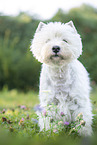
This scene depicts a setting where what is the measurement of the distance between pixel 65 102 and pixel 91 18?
15.4 meters

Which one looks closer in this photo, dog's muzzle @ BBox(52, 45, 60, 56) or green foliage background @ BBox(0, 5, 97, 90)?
dog's muzzle @ BBox(52, 45, 60, 56)

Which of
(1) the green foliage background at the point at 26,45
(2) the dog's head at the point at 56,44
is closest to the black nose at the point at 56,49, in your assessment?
(2) the dog's head at the point at 56,44

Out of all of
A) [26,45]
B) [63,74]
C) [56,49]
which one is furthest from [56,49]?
[26,45]

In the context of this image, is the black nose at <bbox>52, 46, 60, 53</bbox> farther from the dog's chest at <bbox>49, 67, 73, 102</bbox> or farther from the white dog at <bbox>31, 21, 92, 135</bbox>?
the dog's chest at <bbox>49, 67, 73, 102</bbox>

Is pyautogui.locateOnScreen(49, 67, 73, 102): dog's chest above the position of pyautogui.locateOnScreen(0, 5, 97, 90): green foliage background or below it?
below

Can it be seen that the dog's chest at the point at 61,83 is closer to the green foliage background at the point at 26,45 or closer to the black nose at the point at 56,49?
the black nose at the point at 56,49

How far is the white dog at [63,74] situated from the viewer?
4.12m

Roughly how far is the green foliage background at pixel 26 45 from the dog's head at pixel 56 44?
8020 millimetres

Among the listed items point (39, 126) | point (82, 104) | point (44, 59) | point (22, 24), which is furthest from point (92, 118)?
point (22, 24)

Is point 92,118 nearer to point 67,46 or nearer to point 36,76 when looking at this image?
point 67,46

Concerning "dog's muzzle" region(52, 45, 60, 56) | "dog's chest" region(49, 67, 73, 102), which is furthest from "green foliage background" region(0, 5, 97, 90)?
"dog's muzzle" region(52, 45, 60, 56)

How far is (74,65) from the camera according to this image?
4531 mm

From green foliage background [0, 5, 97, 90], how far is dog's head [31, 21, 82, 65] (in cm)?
802

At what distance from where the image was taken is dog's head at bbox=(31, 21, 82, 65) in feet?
13.0
